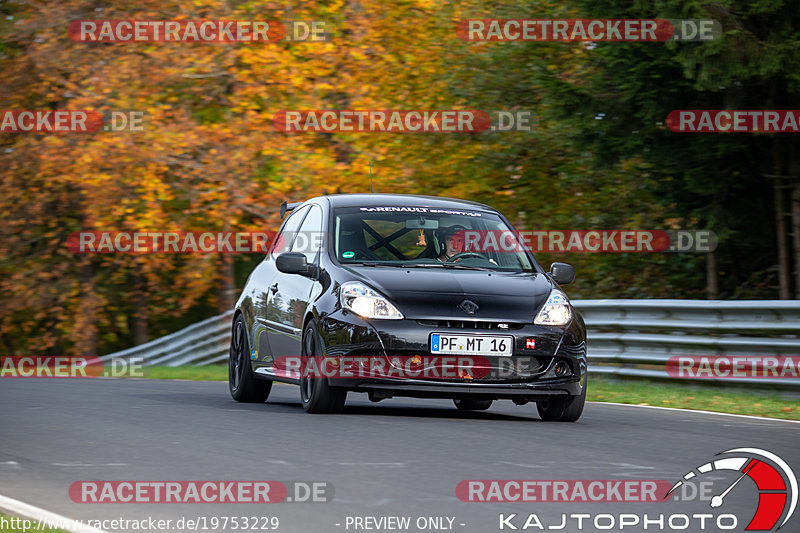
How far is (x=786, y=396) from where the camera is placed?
13.4 metres

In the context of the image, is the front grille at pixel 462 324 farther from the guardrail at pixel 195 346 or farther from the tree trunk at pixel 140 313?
the tree trunk at pixel 140 313

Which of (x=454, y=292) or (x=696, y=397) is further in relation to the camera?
(x=696, y=397)

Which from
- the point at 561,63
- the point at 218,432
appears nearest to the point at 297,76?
the point at 561,63

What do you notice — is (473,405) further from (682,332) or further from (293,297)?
(682,332)

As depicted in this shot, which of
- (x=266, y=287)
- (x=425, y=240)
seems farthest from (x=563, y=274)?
(x=266, y=287)

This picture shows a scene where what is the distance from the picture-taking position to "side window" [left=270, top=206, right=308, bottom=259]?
12525 mm

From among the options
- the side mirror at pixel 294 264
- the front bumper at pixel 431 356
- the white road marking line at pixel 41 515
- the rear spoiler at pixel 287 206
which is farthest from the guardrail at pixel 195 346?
the white road marking line at pixel 41 515

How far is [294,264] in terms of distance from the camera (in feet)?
36.2

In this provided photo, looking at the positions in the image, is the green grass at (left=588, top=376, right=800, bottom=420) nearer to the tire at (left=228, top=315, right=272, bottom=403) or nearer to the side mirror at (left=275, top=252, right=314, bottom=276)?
the tire at (left=228, top=315, right=272, bottom=403)

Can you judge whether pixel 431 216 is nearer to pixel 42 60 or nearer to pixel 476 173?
pixel 476 173

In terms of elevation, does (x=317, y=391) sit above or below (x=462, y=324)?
below

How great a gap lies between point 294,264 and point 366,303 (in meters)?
1.07

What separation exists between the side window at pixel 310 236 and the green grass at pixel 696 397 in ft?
11.4

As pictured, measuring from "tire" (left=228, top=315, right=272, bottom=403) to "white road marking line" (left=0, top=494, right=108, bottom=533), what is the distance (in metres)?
5.96
